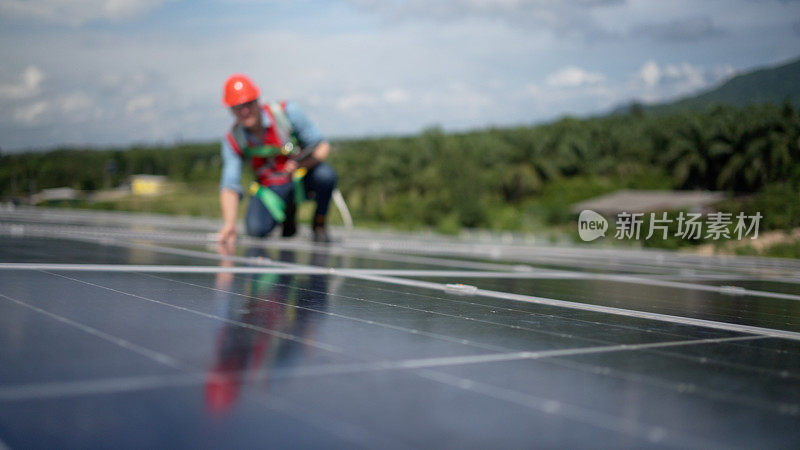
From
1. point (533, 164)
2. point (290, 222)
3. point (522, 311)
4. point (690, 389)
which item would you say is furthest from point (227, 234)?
point (533, 164)

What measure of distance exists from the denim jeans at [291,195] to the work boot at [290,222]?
8.7 inches

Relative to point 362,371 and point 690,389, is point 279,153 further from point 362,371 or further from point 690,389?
point 690,389

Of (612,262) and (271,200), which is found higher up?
(271,200)

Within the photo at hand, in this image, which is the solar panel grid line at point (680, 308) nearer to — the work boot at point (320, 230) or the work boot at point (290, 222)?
the work boot at point (290, 222)

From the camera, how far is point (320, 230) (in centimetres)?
1387

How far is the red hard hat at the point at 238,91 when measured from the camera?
10.4m

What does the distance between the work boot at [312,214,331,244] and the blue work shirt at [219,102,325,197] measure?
190 cm

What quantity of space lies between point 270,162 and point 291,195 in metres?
0.78

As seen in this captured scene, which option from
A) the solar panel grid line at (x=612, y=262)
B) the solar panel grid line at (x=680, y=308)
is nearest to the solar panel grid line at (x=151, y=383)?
the solar panel grid line at (x=680, y=308)

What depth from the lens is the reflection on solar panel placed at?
2.45 m

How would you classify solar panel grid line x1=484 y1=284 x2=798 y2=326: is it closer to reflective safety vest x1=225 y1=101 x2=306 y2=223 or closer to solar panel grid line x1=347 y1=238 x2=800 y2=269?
reflective safety vest x1=225 y1=101 x2=306 y2=223

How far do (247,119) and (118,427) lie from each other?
8.95m

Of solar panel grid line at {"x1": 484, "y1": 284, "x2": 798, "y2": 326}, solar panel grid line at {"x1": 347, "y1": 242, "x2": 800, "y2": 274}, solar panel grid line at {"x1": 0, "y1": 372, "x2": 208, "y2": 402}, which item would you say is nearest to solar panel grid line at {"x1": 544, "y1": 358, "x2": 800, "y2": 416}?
solar panel grid line at {"x1": 0, "y1": 372, "x2": 208, "y2": 402}

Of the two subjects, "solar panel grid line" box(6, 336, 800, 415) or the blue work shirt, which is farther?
the blue work shirt
